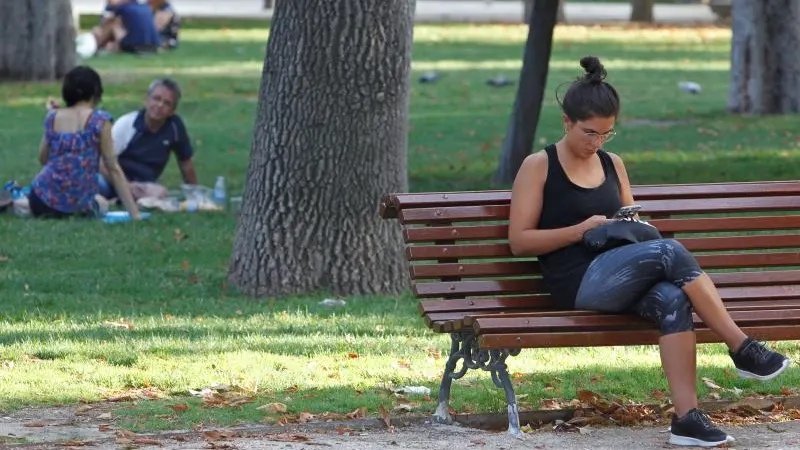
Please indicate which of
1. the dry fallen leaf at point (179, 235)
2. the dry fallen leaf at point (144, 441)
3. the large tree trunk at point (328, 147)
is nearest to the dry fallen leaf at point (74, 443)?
the dry fallen leaf at point (144, 441)

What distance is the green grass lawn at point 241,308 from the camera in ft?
21.3

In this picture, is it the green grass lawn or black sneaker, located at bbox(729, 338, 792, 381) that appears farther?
the green grass lawn

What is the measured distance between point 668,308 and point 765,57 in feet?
39.7

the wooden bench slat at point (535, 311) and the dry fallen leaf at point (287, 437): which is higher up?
the wooden bench slat at point (535, 311)

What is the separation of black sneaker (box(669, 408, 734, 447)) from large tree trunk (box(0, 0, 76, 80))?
16.3 metres

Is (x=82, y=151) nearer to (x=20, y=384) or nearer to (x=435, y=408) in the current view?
(x=20, y=384)

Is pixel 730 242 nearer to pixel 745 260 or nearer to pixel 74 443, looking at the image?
pixel 745 260

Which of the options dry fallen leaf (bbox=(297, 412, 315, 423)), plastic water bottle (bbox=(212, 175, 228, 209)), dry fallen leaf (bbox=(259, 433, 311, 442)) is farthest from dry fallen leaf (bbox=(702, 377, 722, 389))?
plastic water bottle (bbox=(212, 175, 228, 209))

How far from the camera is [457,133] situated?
1692 centimetres

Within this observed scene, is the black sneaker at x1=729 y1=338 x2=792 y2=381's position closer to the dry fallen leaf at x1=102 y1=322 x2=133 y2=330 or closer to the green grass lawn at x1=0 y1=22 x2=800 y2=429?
the green grass lawn at x1=0 y1=22 x2=800 y2=429

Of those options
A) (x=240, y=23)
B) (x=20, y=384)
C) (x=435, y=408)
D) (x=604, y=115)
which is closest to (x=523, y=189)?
(x=604, y=115)

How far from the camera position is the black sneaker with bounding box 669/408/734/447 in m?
5.51

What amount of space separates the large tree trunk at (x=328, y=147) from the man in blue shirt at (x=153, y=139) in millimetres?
3119

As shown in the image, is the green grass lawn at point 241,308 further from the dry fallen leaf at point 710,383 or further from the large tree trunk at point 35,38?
the large tree trunk at point 35,38
